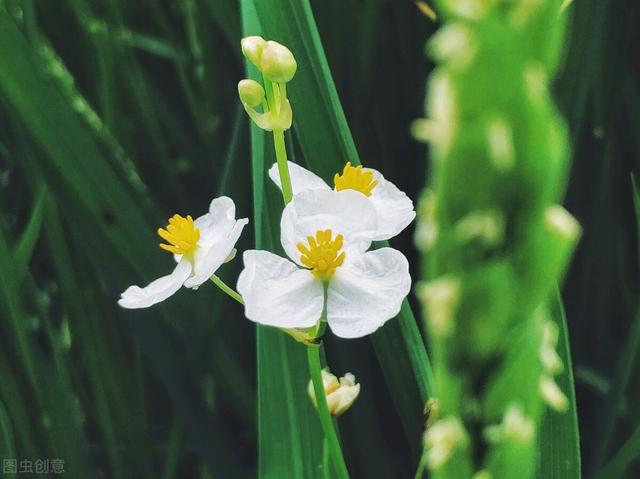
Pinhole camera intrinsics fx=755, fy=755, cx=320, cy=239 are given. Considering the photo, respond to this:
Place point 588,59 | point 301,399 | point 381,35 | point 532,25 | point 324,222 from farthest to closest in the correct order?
1. point 381,35
2. point 588,59
3. point 301,399
4. point 324,222
5. point 532,25

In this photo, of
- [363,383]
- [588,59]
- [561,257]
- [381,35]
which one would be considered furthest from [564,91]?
[561,257]

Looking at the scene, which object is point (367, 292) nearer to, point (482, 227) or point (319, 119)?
point (319, 119)

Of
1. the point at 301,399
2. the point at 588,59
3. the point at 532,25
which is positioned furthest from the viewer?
the point at 588,59

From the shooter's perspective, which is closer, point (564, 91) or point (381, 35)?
point (564, 91)

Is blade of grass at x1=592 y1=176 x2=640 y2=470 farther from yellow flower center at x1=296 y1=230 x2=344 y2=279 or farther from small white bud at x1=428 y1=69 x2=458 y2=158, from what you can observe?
small white bud at x1=428 y1=69 x2=458 y2=158

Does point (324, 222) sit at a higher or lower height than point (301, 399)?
higher

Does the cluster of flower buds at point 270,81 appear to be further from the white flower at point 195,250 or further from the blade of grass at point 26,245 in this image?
the blade of grass at point 26,245

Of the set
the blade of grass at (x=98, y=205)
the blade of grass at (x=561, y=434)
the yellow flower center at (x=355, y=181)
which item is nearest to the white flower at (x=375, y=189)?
the yellow flower center at (x=355, y=181)

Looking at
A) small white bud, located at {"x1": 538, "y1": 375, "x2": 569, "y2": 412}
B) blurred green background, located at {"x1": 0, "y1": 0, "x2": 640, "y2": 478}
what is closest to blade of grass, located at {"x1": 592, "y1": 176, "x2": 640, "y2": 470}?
blurred green background, located at {"x1": 0, "y1": 0, "x2": 640, "y2": 478}

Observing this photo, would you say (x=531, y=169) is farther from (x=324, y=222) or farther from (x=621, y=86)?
(x=621, y=86)
